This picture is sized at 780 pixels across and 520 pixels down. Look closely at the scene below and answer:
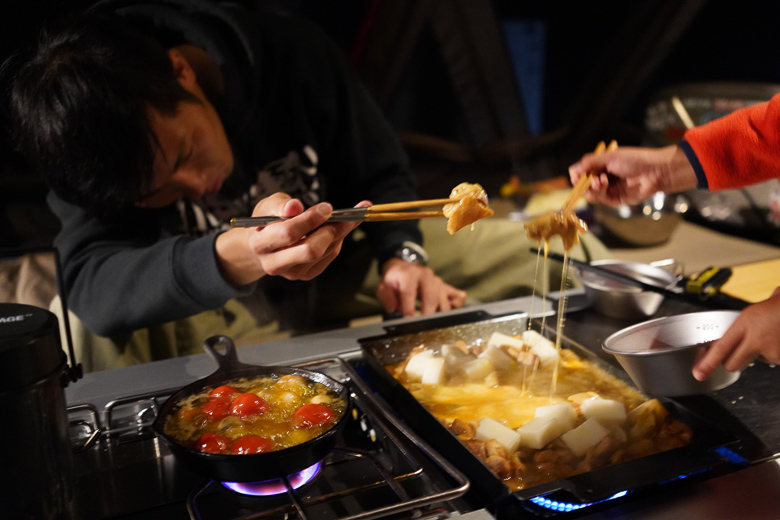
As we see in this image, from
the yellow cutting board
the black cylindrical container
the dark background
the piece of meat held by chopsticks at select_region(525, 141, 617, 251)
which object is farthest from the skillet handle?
the dark background

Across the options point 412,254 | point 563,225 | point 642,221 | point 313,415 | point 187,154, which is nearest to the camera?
point 313,415

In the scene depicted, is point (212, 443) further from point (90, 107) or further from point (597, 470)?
point (90, 107)

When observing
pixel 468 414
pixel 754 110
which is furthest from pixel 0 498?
pixel 754 110

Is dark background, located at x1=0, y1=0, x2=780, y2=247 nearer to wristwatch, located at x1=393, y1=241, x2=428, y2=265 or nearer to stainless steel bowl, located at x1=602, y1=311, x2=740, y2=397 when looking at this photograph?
wristwatch, located at x1=393, y1=241, x2=428, y2=265

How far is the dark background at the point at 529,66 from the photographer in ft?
11.0

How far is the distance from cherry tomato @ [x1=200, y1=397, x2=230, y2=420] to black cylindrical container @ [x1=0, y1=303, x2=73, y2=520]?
219mm

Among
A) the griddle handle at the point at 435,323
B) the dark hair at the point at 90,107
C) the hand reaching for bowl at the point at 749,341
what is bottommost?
the griddle handle at the point at 435,323

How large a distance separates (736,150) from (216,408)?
1255 mm

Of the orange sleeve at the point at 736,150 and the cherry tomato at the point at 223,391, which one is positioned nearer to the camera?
A: the cherry tomato at the point at 223,391

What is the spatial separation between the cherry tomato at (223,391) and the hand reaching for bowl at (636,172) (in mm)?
904

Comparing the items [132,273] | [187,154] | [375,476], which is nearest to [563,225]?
[375,476]

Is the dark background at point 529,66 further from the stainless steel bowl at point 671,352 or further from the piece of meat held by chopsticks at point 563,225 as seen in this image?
the stainless steel bowl at point 671,352

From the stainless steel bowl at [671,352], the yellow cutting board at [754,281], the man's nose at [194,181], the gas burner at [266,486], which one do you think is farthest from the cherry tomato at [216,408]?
the yellow cutting board at [754,281]

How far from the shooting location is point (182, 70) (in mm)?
1768
